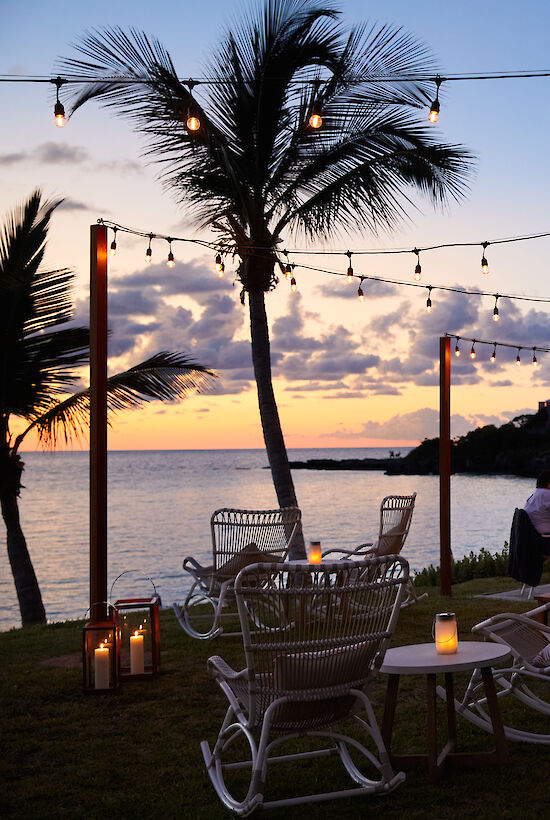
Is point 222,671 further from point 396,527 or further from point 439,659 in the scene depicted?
point 396,527

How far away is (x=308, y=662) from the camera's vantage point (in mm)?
3115

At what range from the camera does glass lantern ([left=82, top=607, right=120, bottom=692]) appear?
4.85 m

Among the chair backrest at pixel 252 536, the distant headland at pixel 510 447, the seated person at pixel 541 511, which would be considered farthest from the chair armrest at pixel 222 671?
the distant headland at pixel 510 447

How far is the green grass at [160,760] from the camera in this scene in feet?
10.3

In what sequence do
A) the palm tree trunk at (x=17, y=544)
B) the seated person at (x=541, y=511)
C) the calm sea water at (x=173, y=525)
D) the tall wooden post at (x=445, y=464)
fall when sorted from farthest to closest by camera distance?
the calm sea water at (x=173, y=525)
the palm tree trunk at (x=17, y=544)
the tall wooden post at (x=445, y=464)
the seated person at (x=541, y=511)

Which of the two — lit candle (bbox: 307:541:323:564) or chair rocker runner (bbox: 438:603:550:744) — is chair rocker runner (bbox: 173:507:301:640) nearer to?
lit candle (bbox: 307:541:323:564)

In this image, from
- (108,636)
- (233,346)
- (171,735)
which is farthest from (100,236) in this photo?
(233,346)

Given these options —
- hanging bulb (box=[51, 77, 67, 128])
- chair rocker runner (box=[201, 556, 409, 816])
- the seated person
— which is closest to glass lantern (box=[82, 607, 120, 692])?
chair rocker runner (box=[201, 556, 409, 816])

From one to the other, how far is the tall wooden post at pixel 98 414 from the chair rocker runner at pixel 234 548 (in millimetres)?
1368

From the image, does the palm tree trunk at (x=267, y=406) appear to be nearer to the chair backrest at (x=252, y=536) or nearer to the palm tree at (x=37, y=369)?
the palm tree at (x=37, y=369)

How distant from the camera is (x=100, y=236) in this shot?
5309 mm

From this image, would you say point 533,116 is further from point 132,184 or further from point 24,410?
point 24,410

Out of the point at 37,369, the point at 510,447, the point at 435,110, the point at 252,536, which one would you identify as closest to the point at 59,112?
the point at 435,110

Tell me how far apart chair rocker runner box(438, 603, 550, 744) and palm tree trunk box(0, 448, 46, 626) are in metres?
6.52
